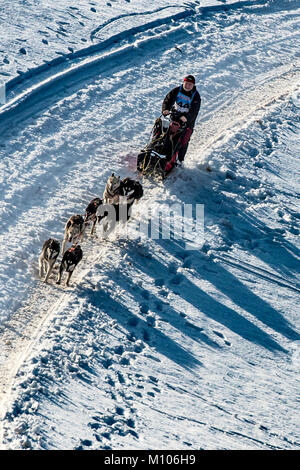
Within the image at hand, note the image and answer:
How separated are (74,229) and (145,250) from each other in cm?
115

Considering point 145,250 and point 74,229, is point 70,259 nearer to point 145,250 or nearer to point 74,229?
point 74,229

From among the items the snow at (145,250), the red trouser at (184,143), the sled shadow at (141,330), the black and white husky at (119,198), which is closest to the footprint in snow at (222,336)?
the snow at (145,250)

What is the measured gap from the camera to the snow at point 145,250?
7.39 metres

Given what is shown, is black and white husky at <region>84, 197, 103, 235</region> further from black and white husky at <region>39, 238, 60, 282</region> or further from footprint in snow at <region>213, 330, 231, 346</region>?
footprint in snow at <region>213, 330, 231, 346</region>

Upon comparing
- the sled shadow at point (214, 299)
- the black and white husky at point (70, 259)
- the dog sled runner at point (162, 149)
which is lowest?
the sled shadow at point (214, 299)

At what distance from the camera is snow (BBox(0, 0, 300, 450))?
7.39 meters

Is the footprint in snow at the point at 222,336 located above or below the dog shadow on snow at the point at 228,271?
below

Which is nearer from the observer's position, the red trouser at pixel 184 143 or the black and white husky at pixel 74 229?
the black and white husky at pixel 74 229

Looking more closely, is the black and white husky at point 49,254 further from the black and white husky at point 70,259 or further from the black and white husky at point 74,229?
the black and white husky at point 74,229

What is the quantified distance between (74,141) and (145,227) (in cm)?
261

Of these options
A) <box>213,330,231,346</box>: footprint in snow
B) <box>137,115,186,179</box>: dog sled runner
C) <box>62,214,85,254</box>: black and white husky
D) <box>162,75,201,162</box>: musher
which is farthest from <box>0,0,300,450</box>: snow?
<box>162,75,201,162</box>: musher

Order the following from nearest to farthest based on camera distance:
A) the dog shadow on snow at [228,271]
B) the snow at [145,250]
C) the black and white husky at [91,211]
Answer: the snow at [145,250] → the dog shadow on snow at [228,271] → the black and white husky at [91,211]

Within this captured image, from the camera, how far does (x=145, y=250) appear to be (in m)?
9.75

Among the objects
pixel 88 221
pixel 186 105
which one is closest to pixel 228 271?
pixel 88 221
